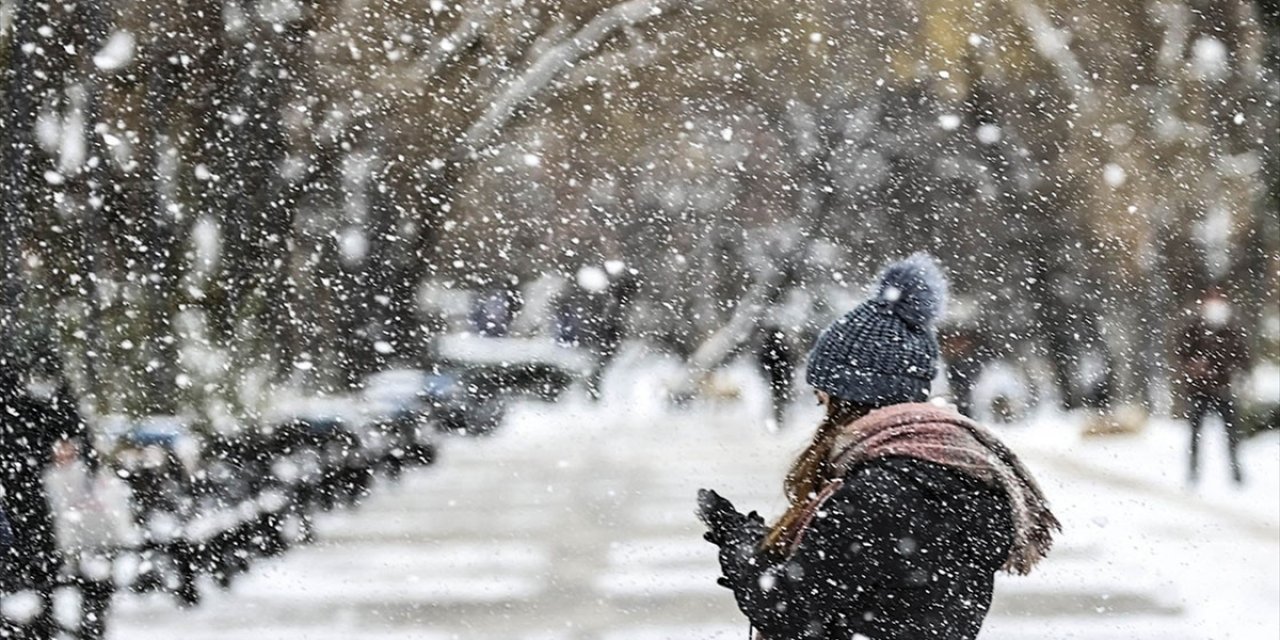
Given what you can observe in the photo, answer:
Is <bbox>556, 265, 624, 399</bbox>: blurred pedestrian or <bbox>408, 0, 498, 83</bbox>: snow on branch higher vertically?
<bbox>556, 265, 624, 399</bbox>: blurred pedestrian

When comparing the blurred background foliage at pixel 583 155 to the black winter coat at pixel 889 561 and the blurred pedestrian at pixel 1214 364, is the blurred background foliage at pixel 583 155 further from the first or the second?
the black winter coat at pixel 889 561

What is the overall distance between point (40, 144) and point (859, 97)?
14.3 metres

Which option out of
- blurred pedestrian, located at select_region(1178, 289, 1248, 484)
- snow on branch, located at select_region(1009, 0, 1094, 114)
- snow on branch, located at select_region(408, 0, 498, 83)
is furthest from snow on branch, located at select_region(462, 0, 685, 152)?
blurred pedestrian, located at select_region(1178, 289, 1248, 484)

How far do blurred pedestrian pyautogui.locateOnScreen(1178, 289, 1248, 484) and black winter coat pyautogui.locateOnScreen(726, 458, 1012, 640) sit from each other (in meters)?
9.74

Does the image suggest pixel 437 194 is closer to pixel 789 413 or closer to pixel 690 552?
pixel 690 552

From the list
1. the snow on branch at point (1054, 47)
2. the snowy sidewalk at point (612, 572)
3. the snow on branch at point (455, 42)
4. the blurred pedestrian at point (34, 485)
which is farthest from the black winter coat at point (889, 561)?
the snow on branch at point (1054, 47)

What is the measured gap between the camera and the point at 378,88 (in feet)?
40.3

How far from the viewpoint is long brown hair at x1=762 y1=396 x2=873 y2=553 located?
8.45 ft

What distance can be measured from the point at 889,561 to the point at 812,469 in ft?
0.89

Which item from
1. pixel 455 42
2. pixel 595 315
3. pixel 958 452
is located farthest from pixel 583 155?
pixel 958 452

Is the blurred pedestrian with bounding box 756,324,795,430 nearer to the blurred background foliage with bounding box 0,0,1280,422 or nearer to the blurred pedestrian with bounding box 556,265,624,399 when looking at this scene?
the blurred background foliage with bounding box 0,0,1280,422

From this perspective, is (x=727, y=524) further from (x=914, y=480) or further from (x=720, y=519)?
(x=914, y=480)

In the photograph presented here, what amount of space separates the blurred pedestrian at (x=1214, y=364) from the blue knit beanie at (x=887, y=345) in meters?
9.58

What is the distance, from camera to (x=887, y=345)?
8.65ft
